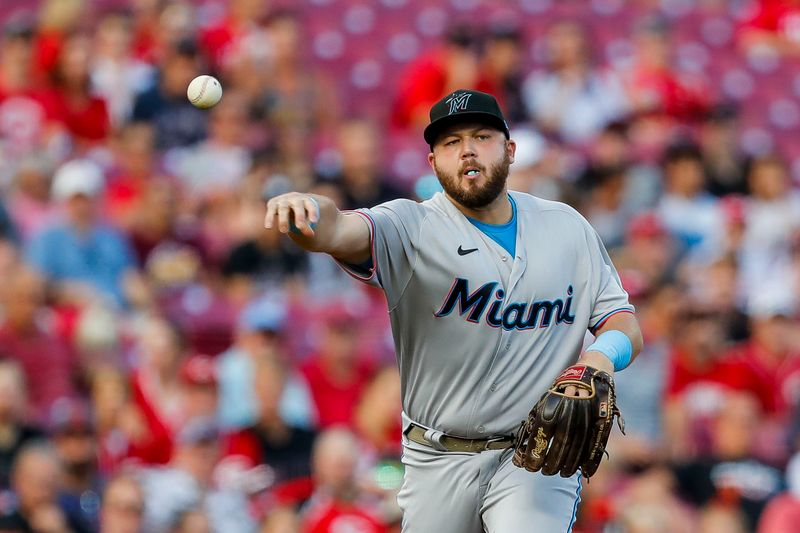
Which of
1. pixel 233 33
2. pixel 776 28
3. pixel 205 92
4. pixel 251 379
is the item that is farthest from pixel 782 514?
pixel 776 28

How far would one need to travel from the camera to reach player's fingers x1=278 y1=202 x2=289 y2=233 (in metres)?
3.73

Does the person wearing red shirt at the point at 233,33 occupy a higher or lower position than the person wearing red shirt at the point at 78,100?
higher

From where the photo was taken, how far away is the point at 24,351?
7590 millimetres

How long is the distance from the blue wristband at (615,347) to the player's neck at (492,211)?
505 mm

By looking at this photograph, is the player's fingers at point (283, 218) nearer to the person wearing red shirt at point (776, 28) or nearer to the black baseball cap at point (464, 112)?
the black baseball cap at point (464, 112)

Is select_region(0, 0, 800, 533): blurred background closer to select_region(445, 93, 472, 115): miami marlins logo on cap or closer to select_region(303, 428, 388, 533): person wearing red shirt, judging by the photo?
select_region(303, 428, 388, 533): person wearing red shirt

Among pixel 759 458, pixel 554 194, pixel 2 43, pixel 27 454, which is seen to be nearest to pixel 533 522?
pixel 27 454

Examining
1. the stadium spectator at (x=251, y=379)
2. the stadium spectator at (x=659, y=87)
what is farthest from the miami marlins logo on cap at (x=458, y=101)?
the stadium spectator at (x=659, y=87)

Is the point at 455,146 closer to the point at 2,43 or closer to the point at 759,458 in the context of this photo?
the point at 759,458

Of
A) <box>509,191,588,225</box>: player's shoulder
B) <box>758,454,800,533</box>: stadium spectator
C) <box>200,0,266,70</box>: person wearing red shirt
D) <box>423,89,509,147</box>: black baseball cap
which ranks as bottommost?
<box>758,454,800,533</box>: stadium spectator

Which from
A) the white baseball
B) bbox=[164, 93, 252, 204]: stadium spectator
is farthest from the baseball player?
bbox=[164, 93, 252, 204]: stadium spectator

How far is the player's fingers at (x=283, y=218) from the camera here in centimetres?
373

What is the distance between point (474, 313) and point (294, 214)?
856 mm

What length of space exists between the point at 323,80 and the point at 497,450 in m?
7.48
